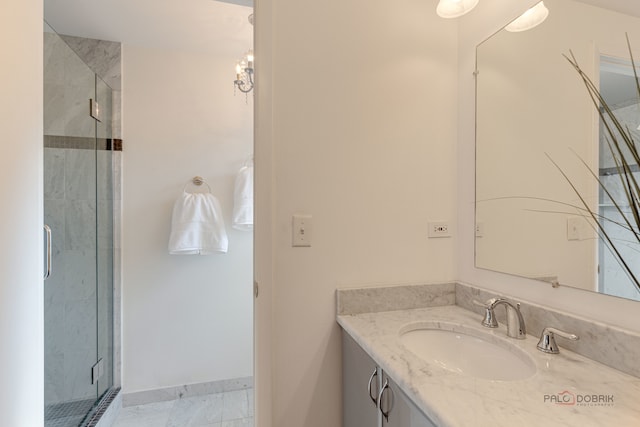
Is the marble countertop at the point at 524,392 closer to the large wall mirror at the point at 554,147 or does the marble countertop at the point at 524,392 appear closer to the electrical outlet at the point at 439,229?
the large wall mirror at the point at 554,147

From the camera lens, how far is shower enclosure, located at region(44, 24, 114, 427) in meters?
1.49

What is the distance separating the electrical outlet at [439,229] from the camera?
126cm

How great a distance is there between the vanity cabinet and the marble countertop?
79 mm

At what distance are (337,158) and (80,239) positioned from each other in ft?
5.55

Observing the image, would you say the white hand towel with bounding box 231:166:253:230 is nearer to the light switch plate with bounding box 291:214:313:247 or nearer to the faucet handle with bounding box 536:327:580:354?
the light switch plate with bounding box 291:214:313:247

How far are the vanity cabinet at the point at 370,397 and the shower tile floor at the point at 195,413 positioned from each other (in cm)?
108

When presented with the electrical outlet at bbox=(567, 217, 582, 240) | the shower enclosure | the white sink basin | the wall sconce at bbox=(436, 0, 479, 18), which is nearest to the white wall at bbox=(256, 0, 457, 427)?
the wall sconce at bbox=(436, 0, 479, 18)

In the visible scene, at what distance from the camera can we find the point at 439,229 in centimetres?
127

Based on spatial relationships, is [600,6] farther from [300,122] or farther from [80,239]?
[80,239]

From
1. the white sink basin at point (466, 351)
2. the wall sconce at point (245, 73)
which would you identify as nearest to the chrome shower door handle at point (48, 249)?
the wall sconce at point (245, 73)

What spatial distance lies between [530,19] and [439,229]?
0.83m

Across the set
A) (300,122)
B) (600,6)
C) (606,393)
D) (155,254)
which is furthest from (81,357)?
(600,6)

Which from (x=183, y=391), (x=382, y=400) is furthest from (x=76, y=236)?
(x=382, y=400)

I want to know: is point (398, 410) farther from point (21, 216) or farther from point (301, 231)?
point (21, 216)
